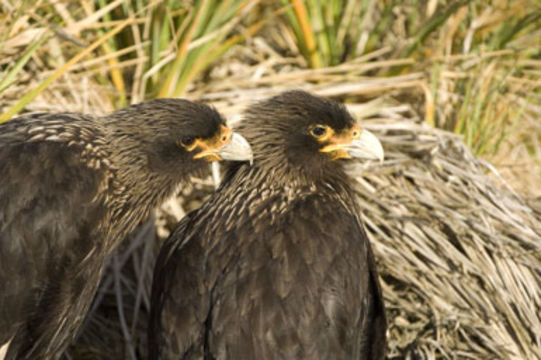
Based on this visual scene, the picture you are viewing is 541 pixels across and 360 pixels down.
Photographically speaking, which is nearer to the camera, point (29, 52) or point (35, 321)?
point (35, 321)

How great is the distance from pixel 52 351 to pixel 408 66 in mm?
3097

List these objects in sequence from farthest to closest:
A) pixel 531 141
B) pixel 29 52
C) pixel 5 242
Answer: pixel 531 141 → pixel 29 52 → pixel 5 242

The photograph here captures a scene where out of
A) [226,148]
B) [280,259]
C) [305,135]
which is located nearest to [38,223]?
[226,148]

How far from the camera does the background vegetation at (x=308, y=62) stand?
5.36 metres

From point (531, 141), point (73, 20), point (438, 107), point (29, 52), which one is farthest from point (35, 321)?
point (531, 141)

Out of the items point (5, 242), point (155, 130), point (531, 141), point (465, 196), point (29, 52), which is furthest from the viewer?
point (531, 141)

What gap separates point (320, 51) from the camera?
609 cm

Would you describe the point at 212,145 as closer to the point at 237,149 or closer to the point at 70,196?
the point at 237,149

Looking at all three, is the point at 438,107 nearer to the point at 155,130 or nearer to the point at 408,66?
the point at 408,66

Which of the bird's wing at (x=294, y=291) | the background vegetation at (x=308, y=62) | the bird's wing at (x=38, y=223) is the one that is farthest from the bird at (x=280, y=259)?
the background vegetation at (x=308, y=62)

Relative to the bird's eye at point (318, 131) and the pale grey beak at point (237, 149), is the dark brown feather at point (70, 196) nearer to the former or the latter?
the pale grey beak at point (237, 149)

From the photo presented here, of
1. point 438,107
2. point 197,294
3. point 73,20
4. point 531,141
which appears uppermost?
point 73,20

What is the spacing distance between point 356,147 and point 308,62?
1825 millimetres

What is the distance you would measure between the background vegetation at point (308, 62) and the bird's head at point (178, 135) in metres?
0.81
